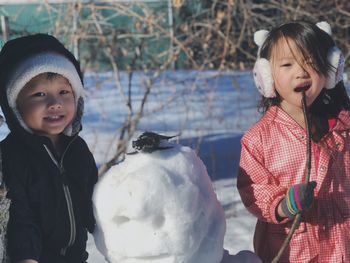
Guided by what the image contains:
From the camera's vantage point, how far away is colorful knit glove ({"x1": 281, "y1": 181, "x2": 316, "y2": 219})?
1734mm

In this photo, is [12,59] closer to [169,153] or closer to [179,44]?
[169,153]

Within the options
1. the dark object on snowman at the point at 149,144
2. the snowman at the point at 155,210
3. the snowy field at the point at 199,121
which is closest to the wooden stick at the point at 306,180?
the snowman at the point at 155,210

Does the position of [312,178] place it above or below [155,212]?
below

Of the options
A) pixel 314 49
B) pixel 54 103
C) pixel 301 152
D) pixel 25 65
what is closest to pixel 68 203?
pixel 54 103

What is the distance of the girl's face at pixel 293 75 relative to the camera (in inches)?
78.3

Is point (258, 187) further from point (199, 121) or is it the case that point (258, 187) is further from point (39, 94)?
point (199, 121)

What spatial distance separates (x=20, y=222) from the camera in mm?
1629

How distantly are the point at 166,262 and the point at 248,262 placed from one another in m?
0.43

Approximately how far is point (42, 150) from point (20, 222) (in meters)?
0.25

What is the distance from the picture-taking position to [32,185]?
1697 millimetres

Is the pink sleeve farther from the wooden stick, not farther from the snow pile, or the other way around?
the snow pile

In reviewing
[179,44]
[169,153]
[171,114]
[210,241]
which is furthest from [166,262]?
[171,114]

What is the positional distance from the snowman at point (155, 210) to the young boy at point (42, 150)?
174 mm

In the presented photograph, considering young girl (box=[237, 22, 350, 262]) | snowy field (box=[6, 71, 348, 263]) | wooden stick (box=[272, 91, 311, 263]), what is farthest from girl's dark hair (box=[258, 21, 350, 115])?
snowy field (box=[6, 71, 348, 263])
